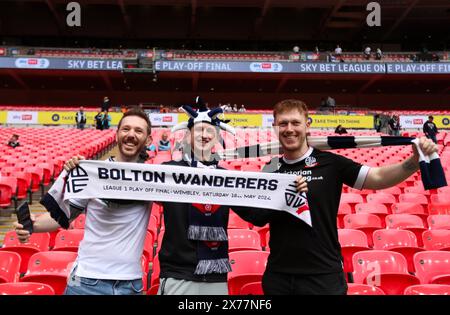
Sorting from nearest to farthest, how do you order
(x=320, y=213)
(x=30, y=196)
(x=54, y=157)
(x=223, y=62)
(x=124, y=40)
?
1. (x=320, y=213)
2. (x=30, y=196)
3. (x=54, y=157)
4. (x=223, y=62)
5. (x=124, y=40)

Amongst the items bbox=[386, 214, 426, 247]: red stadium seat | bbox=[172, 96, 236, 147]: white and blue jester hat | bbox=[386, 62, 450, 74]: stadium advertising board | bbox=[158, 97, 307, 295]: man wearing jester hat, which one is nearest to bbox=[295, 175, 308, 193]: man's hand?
bbox=[158, 97, 307, 295]: man wearing jester hat

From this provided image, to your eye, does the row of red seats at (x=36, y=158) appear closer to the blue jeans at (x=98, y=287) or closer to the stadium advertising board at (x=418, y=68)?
the blue jeans at (x=98, y=287)

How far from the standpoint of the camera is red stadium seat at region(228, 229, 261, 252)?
4180 millimetres

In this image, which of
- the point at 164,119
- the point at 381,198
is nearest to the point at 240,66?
the point at 164,119

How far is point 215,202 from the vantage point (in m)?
2.43

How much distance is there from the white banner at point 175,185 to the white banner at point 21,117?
60.5ft

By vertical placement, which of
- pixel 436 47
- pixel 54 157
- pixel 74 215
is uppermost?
pixel 436 47

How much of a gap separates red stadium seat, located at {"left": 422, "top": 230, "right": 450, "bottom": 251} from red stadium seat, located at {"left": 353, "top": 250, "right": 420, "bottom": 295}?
920 mm

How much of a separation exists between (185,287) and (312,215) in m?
0.81

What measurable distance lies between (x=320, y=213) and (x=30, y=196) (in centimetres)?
625

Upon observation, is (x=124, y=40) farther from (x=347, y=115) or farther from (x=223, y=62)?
(x=347, y=115)

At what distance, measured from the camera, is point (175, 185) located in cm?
249

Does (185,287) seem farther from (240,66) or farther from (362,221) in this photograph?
(240,66)
